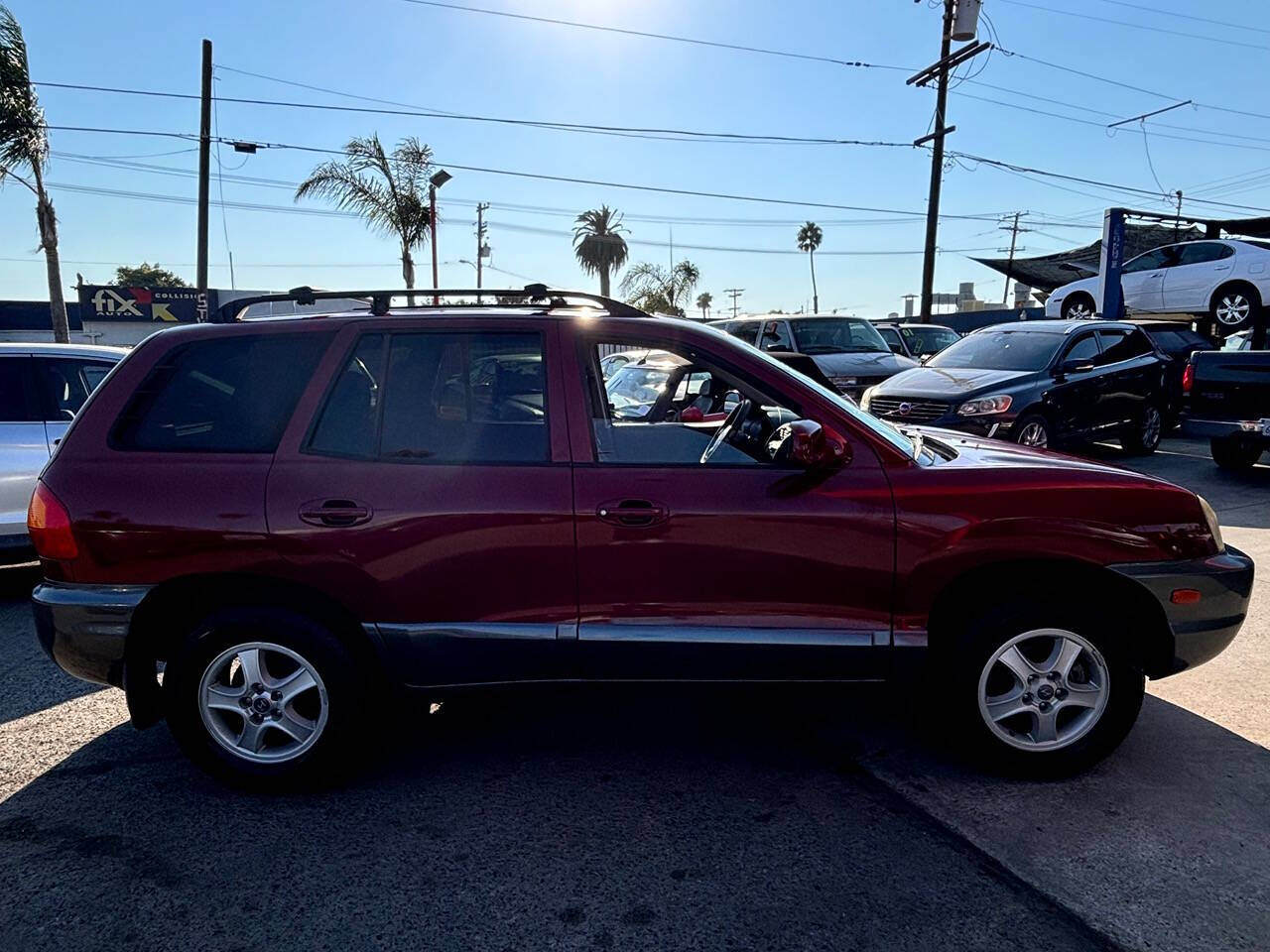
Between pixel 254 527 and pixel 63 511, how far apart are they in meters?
0.72

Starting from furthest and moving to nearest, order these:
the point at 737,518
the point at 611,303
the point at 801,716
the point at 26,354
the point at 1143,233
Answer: the point at 1143,233 → the point at 26,354 → the point at 801,716 → the point at 611,303 → the point at 737,518

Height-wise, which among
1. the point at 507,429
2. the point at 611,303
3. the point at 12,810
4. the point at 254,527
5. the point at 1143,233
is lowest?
the point at 12,810

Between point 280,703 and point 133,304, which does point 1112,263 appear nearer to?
point 280,703

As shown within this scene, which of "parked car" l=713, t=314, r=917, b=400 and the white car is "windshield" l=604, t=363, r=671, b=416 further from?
the white car

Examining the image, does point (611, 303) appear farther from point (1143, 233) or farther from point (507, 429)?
point (1143, 233)

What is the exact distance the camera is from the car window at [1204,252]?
14203 millimetres

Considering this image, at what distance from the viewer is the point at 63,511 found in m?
3.05

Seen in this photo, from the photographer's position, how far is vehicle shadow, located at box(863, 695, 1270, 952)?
96.0 inches

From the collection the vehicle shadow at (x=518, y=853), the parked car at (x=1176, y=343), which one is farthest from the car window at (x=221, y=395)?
the parked car at (x=1176, y=343)

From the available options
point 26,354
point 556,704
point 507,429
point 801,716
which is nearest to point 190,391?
point 507,429

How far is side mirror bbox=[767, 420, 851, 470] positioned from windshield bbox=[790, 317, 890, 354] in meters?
10.9

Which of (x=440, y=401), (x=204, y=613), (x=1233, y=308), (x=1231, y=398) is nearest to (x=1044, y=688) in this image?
(x=440, y=401)

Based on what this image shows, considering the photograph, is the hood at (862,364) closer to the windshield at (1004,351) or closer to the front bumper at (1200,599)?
the windshield at (1004,351)

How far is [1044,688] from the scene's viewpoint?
10.3 ft
